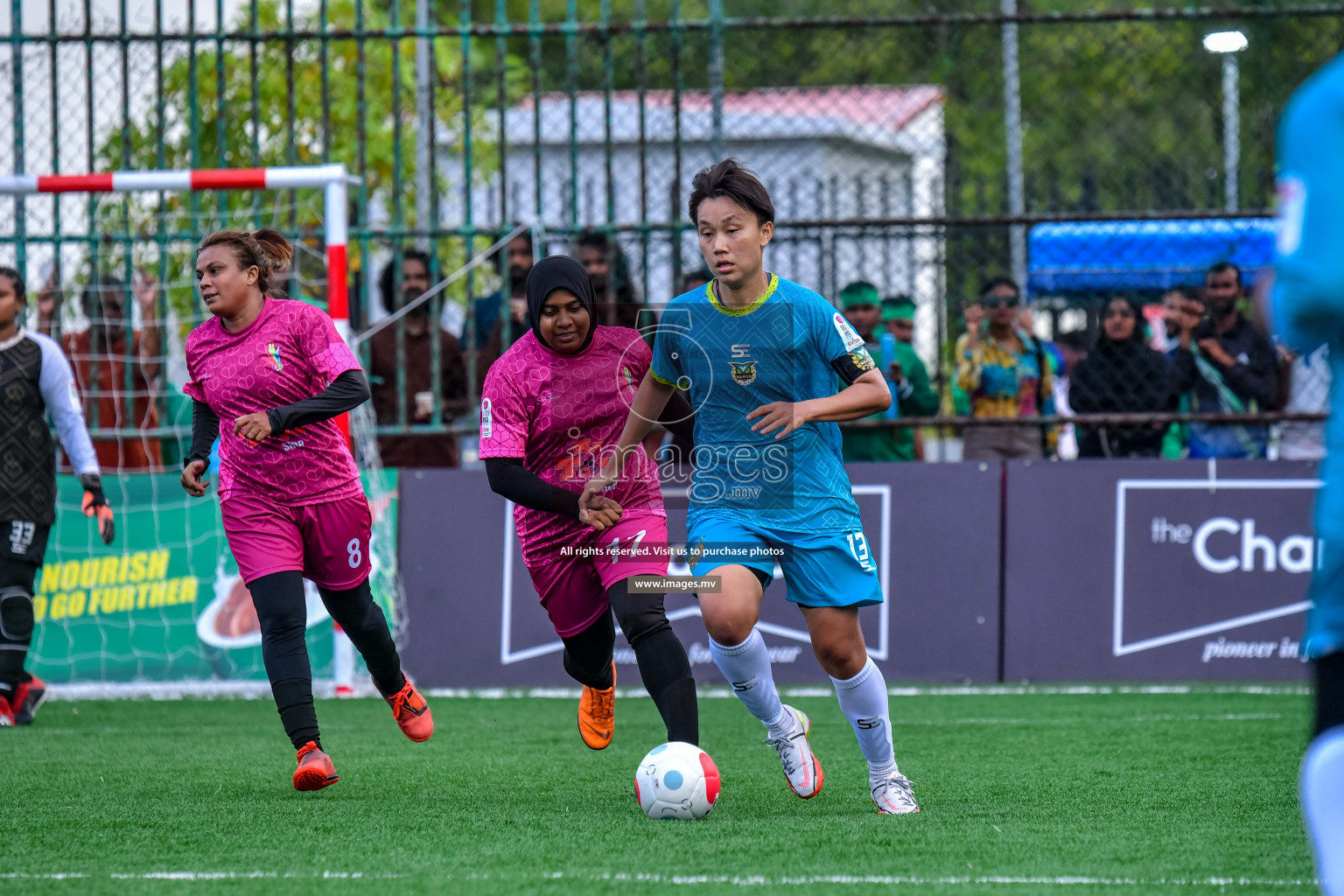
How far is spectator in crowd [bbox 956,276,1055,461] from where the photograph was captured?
8.84 metres

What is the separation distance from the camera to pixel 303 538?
5391 mm

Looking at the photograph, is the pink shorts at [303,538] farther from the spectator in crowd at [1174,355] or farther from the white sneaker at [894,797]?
the spectator in crowd at [1174,355]

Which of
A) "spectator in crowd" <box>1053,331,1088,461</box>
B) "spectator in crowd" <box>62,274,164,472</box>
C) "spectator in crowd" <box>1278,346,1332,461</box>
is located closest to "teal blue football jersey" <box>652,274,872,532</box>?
"spectator in crowd" <box>1278,346,1332,461</box>

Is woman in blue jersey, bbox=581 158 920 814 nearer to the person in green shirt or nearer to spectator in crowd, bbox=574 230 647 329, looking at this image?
spectator in crowd, bbox=574 230 647 329

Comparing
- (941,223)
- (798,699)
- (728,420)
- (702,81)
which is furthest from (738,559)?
(702,81)

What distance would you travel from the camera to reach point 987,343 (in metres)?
8.88

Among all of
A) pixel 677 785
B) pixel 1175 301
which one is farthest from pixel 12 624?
pixel 1175 301

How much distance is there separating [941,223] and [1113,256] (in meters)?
1.40

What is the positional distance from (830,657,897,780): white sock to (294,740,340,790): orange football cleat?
1.69 meters

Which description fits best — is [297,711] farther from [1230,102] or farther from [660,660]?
[1230,102]

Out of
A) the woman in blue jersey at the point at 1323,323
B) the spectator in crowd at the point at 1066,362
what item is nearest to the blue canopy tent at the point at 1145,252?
the spectator in crowd at the point at 1066,362

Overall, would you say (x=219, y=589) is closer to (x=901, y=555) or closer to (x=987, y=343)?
(x=901, y=555)

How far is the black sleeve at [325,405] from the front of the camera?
5.09 m

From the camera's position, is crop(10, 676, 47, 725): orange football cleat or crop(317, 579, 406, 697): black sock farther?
crop(10, 676, 47, 725): orange football cleat
